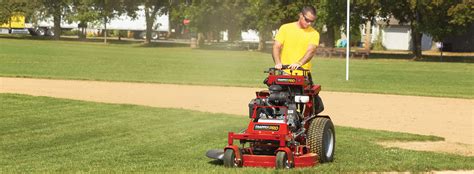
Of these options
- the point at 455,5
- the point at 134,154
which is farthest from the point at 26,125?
the point at 455,5

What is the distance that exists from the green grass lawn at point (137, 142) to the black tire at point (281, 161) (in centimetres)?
15

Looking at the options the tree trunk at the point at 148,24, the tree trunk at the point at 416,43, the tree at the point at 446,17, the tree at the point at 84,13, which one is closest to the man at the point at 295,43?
the tree at the point at 446,17

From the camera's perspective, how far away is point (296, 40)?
12695 mm

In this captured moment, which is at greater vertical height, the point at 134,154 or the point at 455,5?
the point at 455,5

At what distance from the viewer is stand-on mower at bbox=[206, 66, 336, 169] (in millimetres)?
11477

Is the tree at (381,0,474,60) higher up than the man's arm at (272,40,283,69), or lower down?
higher up

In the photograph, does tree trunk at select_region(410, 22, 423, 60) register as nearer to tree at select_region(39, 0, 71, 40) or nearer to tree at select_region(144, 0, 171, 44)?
tree at select_region(144, 0, 171, 44)

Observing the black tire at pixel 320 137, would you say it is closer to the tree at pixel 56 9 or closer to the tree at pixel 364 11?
the tree at pixel 364 11

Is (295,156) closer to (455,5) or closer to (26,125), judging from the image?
(26,125)

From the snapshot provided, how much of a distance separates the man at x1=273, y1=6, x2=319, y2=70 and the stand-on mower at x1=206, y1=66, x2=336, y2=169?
0.35 m

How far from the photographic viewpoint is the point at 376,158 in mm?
13578

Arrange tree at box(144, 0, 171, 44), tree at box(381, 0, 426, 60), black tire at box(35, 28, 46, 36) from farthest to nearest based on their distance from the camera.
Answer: black tire at box(35, 28, 46, 36) < tree at box(144, 0, 171, 44) < tree at box(381, 0, 426, 60)

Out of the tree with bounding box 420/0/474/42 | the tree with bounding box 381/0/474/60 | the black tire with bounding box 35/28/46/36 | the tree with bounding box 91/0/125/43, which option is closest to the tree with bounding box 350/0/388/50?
the tree with bounding box 381/0/474/60

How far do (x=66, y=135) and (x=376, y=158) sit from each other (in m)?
6.46
